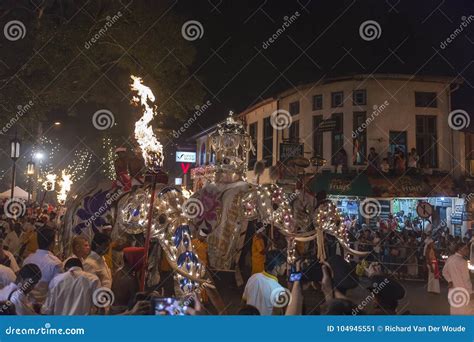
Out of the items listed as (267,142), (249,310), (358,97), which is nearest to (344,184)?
(358,97)

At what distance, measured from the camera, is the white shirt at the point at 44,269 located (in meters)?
5.37

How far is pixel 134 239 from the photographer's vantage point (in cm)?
816

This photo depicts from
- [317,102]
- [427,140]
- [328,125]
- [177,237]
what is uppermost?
[317,102]

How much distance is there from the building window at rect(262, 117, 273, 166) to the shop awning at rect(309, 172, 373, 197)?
4.70 meters

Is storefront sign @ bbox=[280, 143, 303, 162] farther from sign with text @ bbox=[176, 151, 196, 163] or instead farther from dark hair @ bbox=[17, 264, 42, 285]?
dark hair @ bbox=[17, 264, 42, 285]

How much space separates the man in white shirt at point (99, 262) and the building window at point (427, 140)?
592 inches

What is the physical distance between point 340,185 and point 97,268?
42.2ft

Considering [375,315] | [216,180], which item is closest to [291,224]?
[216,180]

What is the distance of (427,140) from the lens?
59.2 feet

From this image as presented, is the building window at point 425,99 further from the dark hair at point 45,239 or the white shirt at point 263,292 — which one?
the dark hair at point 45,239

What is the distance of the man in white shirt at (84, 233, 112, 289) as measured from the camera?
5.40m

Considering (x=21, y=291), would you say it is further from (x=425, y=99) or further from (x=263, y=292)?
(x=425, y=99)

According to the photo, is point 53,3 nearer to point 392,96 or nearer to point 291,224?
point 291,224

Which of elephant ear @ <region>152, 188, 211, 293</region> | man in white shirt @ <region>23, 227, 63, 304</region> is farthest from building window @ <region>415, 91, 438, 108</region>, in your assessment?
man in white shirt @ <region>23, 227, 63, 304</region>
